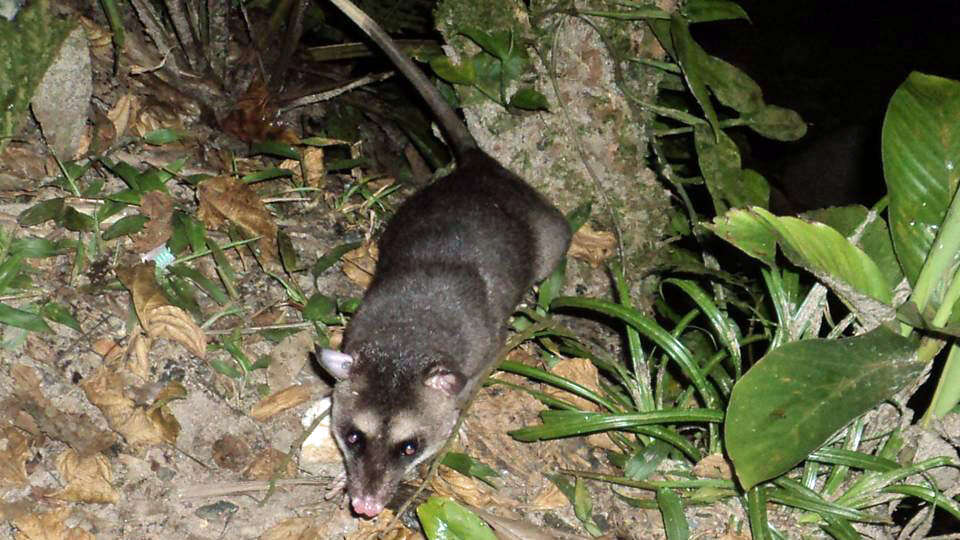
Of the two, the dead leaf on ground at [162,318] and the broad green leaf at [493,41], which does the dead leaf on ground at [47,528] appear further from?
the broad green leaf at [493,41]

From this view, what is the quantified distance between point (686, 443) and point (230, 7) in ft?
13.5

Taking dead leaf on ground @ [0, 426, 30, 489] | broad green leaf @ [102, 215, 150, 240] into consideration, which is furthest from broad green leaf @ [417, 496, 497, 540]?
broad green leaf @ [102, 215, 150, 240]

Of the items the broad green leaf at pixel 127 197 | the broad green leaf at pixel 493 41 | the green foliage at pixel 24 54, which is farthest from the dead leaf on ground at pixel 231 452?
the broad green leaf at pixel 493 41

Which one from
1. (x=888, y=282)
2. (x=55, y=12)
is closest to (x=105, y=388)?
(x=55, y=12)

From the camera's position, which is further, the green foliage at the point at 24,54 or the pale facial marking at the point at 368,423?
the green foliage at the point at 24,54

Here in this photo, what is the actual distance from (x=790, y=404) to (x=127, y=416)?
262 centimetres

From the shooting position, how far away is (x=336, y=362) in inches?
152

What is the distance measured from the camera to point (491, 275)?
4703 mm

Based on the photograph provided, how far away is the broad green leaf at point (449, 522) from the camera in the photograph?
3.62m

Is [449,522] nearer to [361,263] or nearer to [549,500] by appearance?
[549,500]

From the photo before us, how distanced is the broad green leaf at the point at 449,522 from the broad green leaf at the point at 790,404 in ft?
3.35

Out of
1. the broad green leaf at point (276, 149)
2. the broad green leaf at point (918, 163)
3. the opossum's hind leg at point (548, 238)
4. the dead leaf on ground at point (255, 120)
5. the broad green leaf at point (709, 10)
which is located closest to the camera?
the broad green leaf at point (918, 163)

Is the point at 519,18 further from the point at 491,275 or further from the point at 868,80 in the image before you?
the point at 868,80

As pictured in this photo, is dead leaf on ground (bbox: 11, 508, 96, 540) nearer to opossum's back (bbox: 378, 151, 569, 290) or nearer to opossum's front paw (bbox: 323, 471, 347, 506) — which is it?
opossum's front paw (bbox: 323, 471, 347, 506)
